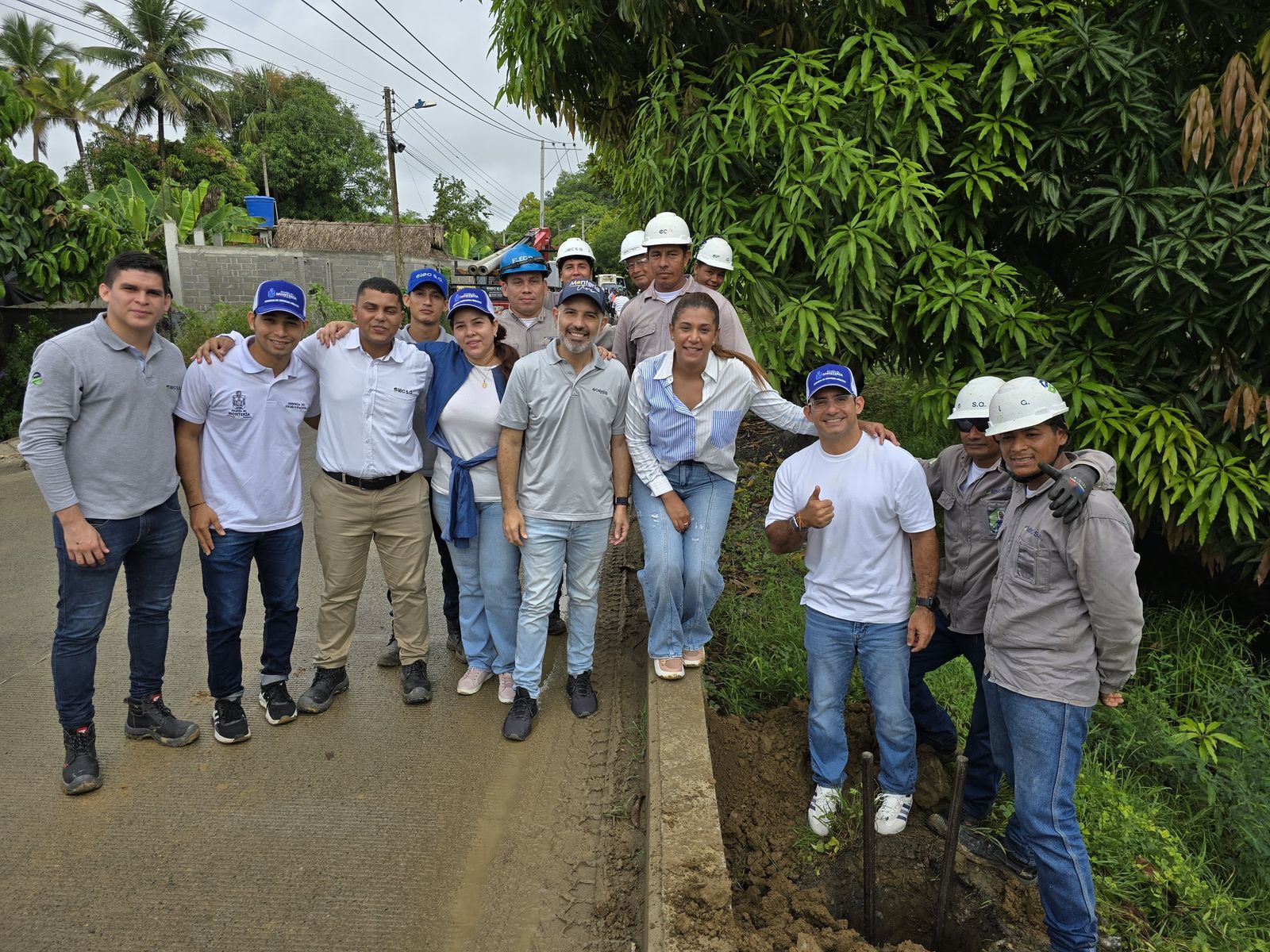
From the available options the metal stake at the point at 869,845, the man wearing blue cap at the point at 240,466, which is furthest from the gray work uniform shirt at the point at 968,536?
the man wearing blue cap at the point at 240,466

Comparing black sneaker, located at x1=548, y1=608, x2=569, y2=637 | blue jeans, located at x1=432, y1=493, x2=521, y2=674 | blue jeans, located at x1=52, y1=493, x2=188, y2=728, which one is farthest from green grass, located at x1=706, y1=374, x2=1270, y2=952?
blue jeans, located at x1=52, y1=493, x2=188, y2=728

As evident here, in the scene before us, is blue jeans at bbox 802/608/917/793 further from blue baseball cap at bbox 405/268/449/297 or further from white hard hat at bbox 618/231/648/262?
white hard hat at bbox 618/231/648/262

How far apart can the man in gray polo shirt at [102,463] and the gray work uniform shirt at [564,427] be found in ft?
4.65

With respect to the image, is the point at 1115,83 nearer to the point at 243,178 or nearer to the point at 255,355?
the point at 255,355

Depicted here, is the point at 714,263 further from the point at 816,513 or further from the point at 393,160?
the point at 393,160

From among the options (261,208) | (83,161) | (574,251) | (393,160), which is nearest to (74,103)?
(83,161)

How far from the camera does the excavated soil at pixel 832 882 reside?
265 cm

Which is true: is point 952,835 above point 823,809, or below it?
above

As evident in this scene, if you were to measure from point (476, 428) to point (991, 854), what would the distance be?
2.72 m

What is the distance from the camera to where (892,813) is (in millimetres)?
3201

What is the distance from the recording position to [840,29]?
196 inches

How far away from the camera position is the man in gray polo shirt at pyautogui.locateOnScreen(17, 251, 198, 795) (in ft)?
10.6

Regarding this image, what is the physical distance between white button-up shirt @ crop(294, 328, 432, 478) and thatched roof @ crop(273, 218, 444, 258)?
84.5 ft

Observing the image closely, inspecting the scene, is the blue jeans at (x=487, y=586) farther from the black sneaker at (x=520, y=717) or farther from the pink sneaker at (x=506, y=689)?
the black sneaker at (x=520, y=717)
